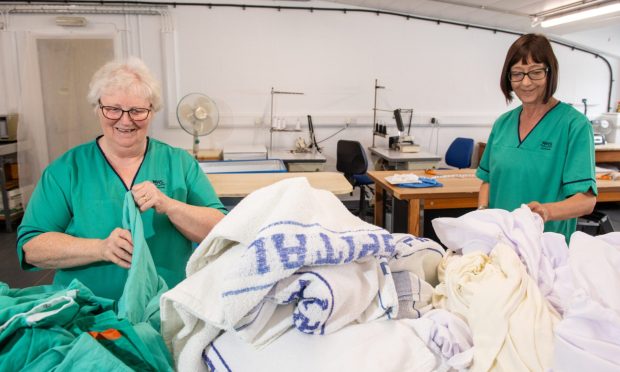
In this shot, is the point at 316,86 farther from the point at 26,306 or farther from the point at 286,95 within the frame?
the point at 26,306

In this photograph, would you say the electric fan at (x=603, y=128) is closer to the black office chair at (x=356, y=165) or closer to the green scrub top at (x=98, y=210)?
the black office chair at (x=356, y=165)

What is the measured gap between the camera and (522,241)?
0.71 metres

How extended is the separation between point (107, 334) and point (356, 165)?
12.8 ft

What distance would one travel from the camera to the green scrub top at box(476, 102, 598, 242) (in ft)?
4.93

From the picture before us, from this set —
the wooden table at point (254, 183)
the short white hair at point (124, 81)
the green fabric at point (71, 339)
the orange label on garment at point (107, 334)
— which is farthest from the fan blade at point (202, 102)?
the orange label on garment at point (107, 334)

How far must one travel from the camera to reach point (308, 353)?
0.53m

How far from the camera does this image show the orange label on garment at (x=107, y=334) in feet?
1.83

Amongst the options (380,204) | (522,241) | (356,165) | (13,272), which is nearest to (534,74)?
(522,241)

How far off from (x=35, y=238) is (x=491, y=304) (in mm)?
1149

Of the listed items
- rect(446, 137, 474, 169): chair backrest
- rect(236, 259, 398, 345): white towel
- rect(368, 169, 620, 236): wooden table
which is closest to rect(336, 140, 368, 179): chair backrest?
rect(368, 169, 620, 236): wooden table

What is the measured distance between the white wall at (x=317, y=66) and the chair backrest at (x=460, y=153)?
48 cm

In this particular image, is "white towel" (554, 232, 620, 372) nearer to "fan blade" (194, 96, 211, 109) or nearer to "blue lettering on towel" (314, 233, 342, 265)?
"blue lettering on towel" (314, 233, 342, 265)

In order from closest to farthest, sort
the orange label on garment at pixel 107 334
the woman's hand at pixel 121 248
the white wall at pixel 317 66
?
the orange label on garment at pixel 107 334 < the woman's hand at pixel 121 248 < the white wall at pixel 317 66

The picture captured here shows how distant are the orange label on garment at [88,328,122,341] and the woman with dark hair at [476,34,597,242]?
128cm
